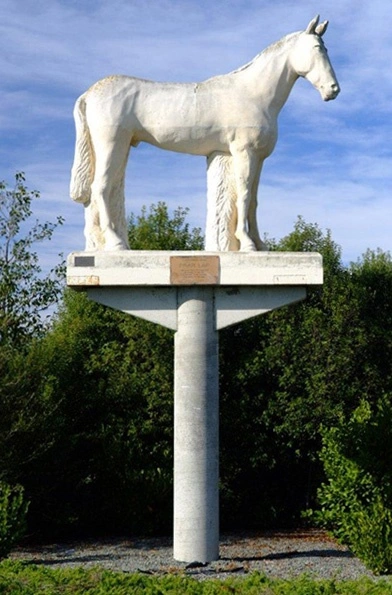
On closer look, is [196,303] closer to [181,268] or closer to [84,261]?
[181,268]

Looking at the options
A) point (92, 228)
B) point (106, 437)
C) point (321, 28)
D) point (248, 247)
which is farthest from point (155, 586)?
point (106, 437)

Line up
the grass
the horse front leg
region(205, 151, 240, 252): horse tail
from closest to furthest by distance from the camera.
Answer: the grass, the horse front leg, region(205, 151, 240, 252): horse tail

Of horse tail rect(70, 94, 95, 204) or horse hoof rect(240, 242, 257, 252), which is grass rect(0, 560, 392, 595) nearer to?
horse hoof rect(240, 242, 257, 252)

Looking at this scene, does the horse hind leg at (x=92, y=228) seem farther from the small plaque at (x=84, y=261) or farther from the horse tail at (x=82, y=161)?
the small plaque at (x=84, y=261)

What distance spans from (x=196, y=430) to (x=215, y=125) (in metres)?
3.05

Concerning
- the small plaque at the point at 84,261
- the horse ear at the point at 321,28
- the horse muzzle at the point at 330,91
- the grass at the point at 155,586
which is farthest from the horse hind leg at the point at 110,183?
the grass at the point at 155,586

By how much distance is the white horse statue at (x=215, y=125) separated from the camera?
8445 millimetres

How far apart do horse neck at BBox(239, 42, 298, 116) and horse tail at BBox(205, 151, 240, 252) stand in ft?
2.34

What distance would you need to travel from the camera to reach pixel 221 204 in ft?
28.5

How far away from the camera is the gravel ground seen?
8.02m

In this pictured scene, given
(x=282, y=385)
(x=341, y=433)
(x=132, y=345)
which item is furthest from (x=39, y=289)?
(x=341, y=433)

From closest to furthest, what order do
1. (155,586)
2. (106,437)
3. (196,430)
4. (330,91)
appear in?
(155,586) < (196,430) < (330,91) < (106,437)

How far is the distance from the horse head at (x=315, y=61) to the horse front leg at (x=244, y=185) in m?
0.96

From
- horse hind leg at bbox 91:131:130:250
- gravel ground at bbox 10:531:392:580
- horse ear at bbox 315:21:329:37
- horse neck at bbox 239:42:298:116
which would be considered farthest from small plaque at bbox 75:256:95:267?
horse ear at bbox 315:21:329:37
